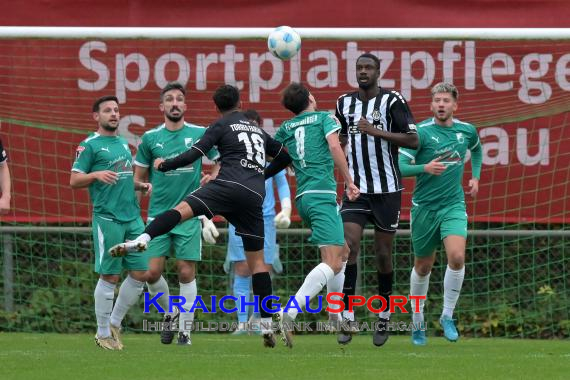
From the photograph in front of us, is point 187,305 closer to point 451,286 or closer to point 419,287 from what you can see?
point 419,287

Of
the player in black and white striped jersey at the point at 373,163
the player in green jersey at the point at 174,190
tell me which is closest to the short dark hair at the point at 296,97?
the player in black and white striped jersey at the point at 373,163

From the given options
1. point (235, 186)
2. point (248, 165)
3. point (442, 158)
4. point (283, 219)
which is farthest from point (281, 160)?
point (442, 158)

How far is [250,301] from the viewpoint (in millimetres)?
12641

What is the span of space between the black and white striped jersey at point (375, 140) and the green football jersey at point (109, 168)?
187 centimetres

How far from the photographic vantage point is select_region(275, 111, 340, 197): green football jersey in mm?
9516

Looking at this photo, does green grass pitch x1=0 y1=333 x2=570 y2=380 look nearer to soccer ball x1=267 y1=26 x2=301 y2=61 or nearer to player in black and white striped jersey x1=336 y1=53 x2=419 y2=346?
player in black and white striped jersey x1=336 y1=53 x2=419 y2=346

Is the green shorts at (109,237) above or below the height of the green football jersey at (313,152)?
below

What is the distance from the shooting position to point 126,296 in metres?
10.3

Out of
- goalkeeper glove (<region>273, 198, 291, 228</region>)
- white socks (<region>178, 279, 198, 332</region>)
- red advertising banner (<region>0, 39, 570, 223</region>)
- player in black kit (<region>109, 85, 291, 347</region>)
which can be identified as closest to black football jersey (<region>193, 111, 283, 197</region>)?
player in black kit (<region>109, 85, 291, 347</region>)

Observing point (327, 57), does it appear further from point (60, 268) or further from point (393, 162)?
point (60, 268)

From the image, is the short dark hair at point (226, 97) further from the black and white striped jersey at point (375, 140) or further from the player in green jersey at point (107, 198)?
the black and white striped jersey at point (375, 140)

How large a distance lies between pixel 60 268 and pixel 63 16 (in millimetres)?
2900

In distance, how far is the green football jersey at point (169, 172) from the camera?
406 inches

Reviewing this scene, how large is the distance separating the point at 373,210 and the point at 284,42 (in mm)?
1698
